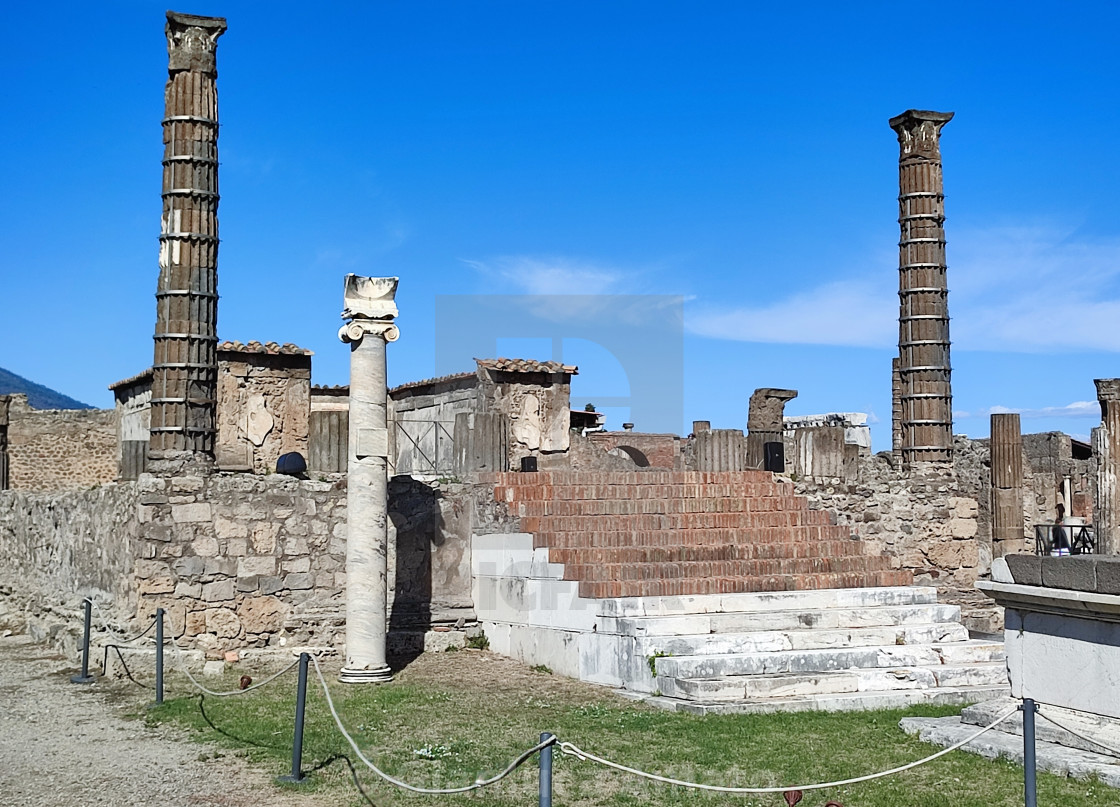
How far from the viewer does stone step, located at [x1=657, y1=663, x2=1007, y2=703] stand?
939cm

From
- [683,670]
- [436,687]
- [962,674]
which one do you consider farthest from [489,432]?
[962,674]

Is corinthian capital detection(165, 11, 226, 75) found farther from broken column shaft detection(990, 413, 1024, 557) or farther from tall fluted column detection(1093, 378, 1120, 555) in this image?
broken column shaft detection(990, 413, 1024, 557)

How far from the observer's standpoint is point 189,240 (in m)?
12.7

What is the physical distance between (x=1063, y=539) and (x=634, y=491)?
12119mm

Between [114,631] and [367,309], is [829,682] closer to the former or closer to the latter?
[367,309]

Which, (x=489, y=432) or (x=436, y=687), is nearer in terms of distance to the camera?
(x=436, y=687)

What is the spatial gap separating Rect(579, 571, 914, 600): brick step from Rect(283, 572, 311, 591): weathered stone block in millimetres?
3364

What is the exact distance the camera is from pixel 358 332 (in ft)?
37.1

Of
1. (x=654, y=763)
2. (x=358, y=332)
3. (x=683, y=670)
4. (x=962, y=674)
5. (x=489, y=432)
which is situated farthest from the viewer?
(x=489, y=432)

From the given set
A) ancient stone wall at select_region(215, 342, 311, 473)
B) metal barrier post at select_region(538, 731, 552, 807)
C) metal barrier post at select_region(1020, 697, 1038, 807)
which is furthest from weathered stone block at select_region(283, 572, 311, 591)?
ancient stone wall at select_region(215, 342, 311, 473)

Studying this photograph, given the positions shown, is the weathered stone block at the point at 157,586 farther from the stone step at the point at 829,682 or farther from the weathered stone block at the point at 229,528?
the stone step at the point at 829,682

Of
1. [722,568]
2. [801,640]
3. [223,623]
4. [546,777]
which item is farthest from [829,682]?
[223,623]

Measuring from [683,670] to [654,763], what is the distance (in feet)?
7.50

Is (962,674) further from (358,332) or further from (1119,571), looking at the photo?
(358,332)
